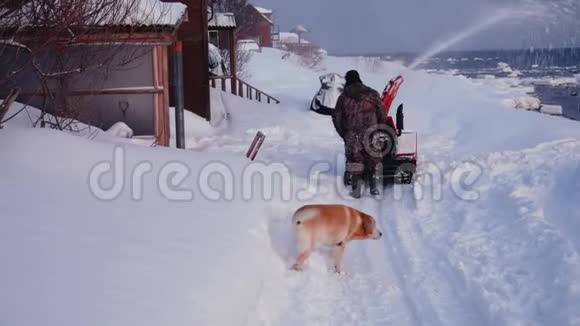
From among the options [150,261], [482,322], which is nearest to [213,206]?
[150,261]

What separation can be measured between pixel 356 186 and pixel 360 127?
919 millimetres

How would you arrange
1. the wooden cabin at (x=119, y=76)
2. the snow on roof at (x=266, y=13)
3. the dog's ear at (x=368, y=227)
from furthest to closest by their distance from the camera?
the snow on roof at (x=266, y=13) < the wooden cabin at (x=119, y=76) < the dog's ear at (x=368, y=227)

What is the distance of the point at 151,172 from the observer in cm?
794

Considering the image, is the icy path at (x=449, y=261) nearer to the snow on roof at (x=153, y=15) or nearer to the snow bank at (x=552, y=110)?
the snow on roof at (x=153, y=15)

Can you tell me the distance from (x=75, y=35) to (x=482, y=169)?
6.64 m

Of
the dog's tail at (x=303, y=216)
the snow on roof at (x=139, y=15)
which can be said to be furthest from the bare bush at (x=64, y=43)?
the dog's tail at (x=303, y=216)

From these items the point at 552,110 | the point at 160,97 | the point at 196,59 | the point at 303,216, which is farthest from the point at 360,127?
the point at 552,110

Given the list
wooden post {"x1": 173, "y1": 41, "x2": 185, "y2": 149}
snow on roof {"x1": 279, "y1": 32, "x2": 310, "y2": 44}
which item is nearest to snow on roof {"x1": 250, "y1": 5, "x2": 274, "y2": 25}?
snow on roof {"x1": 279, "y1": 32, "x2": 310, "y2": 44}

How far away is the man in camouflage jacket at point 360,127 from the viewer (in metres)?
9.45

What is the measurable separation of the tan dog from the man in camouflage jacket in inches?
117

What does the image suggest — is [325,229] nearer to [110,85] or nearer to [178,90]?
[178,90]

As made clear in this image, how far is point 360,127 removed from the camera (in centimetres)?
945

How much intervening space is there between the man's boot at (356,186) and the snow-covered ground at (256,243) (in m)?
0.23

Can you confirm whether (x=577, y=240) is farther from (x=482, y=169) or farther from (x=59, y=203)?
(x=59, y=203)
